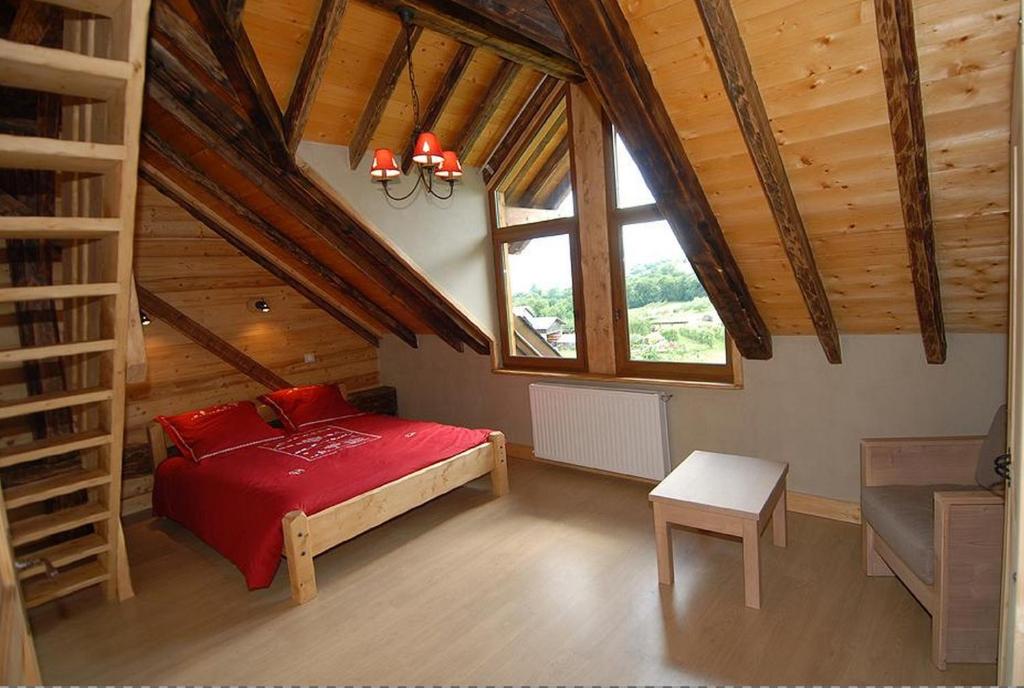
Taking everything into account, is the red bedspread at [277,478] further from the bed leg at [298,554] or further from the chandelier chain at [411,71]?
the chandelier chain at [411,71]

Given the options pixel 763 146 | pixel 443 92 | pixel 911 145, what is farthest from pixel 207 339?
pixel 911 145

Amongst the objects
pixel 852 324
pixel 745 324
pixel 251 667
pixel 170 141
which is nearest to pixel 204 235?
pixel 170 141

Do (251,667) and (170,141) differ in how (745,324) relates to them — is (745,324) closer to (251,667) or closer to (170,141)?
(251,667)

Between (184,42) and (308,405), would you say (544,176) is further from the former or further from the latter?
(308,405)

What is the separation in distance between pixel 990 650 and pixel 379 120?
3.72 meters

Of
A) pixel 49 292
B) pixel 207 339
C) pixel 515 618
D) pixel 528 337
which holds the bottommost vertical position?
pixel 515 618

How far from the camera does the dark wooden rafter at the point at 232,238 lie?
3.93 metres

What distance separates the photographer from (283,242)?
4.21 meters

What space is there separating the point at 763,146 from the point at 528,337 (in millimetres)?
2778

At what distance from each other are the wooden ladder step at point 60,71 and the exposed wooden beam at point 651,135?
1.42 metres

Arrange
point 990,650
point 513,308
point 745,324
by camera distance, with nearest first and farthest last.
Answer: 1. point 990,650
2. point 745,324
3. point 513,308

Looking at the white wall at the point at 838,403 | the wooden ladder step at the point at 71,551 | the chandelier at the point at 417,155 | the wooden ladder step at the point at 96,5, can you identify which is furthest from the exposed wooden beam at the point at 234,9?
the white wall at the point at 838,403

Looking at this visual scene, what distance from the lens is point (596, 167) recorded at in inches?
152

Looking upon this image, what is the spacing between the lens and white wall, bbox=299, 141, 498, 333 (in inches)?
136
